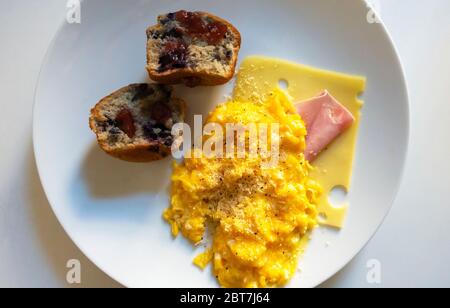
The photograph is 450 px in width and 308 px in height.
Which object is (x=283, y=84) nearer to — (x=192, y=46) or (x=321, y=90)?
(x=321, y=90)

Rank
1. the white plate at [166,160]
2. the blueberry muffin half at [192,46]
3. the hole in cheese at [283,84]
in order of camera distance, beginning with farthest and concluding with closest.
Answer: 1. the hole in cheese at [283,84]
2. the white plate at [166,160]
3. the blueberry muffin half at [192,46]

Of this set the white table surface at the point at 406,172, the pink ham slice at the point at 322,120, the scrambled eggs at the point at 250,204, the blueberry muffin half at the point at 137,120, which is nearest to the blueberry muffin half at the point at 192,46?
the blueberry muffin half at the point at 137,120

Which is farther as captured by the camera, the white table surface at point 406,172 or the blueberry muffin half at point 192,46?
the white table surface at point 406,172

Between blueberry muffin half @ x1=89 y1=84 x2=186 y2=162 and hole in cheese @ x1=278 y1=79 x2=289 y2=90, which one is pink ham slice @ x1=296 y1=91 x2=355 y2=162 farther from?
blueberry muffin half @ x1=89 y1=84 x2=186 y2=162

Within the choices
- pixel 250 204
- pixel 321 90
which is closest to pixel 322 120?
pixel 321 90

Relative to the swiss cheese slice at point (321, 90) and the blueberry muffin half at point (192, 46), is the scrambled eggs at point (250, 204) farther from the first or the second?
the blueberry muffin half at point (192, 46)

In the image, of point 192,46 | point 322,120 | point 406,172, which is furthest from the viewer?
point 406,172

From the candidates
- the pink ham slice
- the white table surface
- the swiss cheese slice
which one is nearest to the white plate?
the swiss cheese slice
